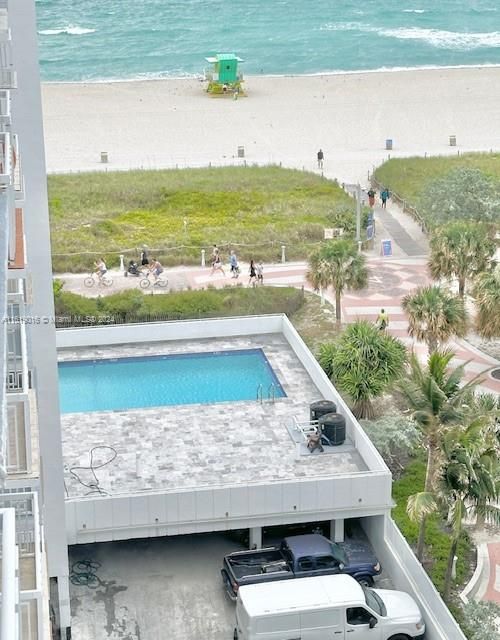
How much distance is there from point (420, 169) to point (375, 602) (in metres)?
35.6

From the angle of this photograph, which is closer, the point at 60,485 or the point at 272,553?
the point at 60,485

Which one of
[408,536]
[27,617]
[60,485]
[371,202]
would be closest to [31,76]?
[60,485]

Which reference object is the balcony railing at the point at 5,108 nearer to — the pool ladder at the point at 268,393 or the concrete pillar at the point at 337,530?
the concrete pillar at the point at 337,530

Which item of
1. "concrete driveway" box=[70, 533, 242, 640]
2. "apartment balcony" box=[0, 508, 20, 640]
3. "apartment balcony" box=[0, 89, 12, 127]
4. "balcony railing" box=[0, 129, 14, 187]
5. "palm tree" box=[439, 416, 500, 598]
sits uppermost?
"apartment balcony" box=[0, 89, 12, 127]

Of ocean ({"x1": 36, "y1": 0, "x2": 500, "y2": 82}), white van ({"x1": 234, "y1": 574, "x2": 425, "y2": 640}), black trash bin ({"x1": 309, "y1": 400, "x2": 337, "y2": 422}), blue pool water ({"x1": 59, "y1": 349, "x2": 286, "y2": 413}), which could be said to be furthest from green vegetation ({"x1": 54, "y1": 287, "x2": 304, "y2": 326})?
ocean ({"x1": 36, "y1": 0, "x2": 500, "y2": 82})

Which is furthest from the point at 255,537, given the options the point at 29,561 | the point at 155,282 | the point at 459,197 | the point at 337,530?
the point at 459,197

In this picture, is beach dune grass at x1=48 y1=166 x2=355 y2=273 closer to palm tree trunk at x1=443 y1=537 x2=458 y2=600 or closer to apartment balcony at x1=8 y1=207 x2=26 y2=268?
palm tree trunk at x1=443 y1=537 x2=458 y2=600

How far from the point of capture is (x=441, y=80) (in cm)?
8162

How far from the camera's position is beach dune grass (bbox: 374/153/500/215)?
5131 cm

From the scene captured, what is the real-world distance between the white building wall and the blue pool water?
8270mm

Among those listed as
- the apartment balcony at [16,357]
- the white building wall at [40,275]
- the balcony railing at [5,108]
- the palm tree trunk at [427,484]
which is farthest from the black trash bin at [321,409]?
the apartment balcony at [16,357]

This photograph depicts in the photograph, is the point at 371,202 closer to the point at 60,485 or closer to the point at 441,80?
the point at 60,485

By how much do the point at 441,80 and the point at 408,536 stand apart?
61.0 metres

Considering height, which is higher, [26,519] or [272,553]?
[26,519]
